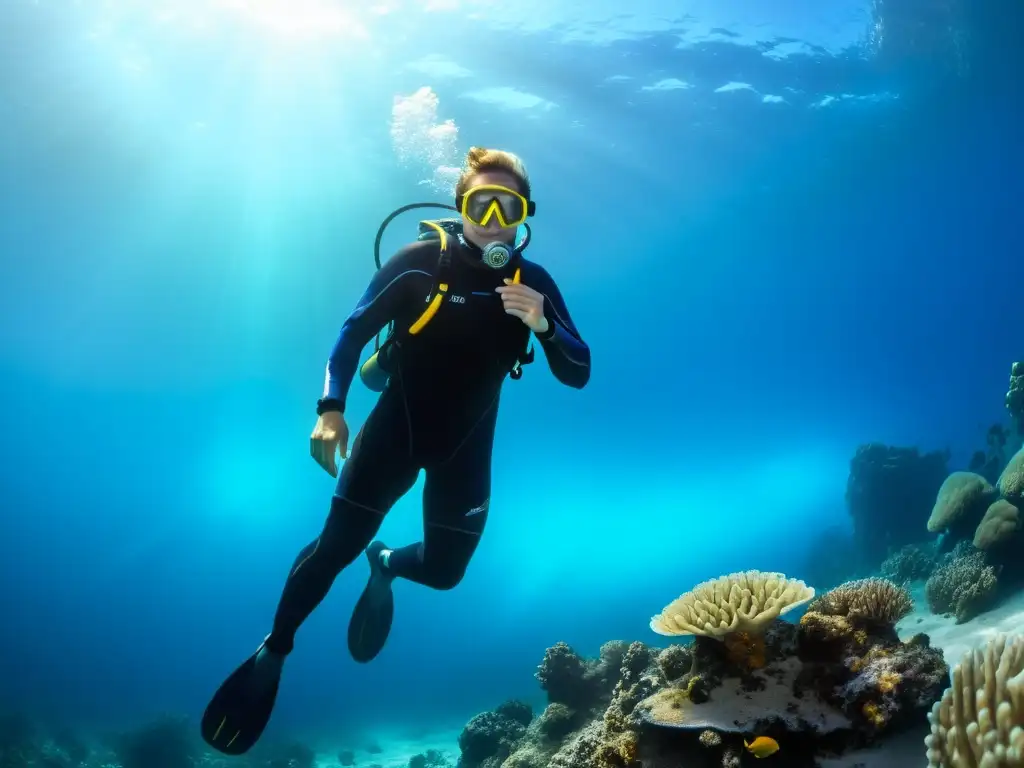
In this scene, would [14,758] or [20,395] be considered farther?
[20,395]

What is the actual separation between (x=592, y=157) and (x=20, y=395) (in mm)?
68271

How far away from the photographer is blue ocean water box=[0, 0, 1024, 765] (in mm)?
20797

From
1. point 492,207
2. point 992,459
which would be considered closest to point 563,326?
point 492,207

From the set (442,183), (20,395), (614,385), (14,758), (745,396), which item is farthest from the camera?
(20,395)

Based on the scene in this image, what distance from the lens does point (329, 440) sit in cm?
362

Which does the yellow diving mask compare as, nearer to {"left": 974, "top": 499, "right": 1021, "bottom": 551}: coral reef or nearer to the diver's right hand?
the diver's right hand

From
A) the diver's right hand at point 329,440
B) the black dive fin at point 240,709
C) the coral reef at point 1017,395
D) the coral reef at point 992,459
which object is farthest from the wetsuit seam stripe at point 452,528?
the coral reef at point 992,459

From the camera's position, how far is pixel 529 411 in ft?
162

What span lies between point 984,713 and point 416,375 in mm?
3705

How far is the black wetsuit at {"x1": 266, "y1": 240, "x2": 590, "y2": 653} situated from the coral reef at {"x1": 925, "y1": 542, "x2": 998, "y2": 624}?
6932 mm

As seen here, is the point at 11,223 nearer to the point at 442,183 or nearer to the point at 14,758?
the point at 442,183

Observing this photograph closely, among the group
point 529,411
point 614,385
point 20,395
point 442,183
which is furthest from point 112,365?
point 614,385

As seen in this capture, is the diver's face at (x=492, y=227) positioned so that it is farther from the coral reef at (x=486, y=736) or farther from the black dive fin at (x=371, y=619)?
the coral reef at (x=486, y=736)

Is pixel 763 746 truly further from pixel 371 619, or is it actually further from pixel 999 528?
pixel 999 528
